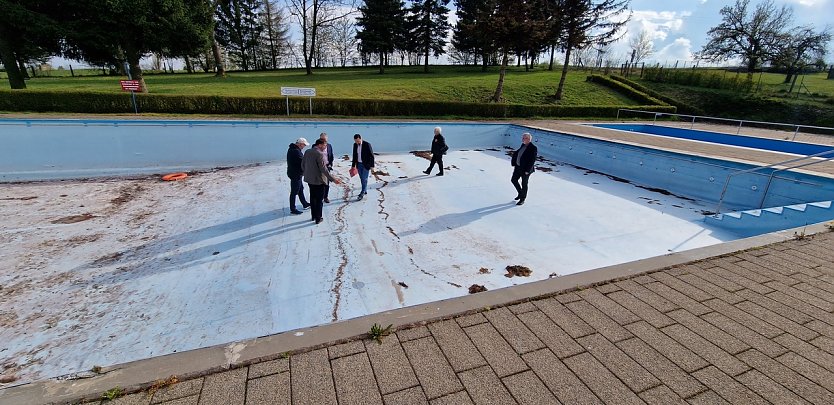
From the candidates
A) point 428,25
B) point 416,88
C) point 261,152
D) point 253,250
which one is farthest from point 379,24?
point 253,250

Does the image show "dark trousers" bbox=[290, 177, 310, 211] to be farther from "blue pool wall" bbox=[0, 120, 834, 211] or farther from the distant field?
the distant field

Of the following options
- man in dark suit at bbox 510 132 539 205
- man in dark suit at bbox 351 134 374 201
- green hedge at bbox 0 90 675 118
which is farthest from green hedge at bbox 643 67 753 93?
man in dark suit at bbox 351 134 374 201

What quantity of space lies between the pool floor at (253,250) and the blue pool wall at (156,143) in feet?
5.78

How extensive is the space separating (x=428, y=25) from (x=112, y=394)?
136ft

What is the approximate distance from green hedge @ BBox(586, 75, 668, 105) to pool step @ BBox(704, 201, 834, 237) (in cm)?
2293

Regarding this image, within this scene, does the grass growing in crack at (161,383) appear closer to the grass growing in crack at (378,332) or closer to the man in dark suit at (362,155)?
Answer: the grass growing in crack at (378,332)

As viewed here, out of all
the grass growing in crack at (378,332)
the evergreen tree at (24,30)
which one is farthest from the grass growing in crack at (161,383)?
the evergreen tree at (24,30)

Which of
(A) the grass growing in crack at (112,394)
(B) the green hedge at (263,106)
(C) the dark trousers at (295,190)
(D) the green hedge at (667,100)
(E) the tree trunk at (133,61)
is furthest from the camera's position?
(D) the green hedge at (667,100)

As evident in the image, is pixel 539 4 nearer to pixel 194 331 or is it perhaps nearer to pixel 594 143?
pixel 594 143

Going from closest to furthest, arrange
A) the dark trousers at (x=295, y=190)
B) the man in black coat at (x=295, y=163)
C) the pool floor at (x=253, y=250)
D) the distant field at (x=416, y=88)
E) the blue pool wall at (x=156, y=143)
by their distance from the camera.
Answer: the pool floor at (x=253, y=250)
the man in black coat at (x=295, y=163)
the dark trousers at (x=295, y=190)
the blue pool wall at (x=156, y=143)
the distant field at (x=416, y=88)

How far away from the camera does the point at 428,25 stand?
37656 mm

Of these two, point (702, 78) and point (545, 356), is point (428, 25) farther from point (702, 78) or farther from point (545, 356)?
point (545, 356)

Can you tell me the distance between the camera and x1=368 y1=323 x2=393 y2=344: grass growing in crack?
2569mm

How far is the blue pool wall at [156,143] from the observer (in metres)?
9.36
